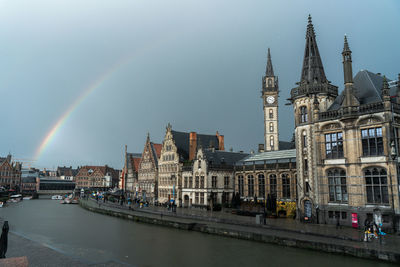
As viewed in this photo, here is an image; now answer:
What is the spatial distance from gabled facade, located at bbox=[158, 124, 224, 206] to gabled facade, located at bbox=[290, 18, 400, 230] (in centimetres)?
2871

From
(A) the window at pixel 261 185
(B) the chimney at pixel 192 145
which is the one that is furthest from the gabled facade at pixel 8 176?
(A) the window at pixel 261 185

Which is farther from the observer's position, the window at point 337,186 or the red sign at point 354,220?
the window at point 337,186

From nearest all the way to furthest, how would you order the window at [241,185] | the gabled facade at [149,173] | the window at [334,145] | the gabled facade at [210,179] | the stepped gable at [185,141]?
1. the window at [334,145]
2. the window at [241,185]
3. the gabled facade at [210,179]
4. the stepped gable at [185,141]
5. the gabled facade at [149,173]

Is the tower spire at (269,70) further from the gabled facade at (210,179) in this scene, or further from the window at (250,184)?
the window at (250,184)

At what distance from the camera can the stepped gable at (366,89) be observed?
3152cm

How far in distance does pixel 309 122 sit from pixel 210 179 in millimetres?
24526

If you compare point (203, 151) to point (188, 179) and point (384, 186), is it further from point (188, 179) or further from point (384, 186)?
point (384, 186)

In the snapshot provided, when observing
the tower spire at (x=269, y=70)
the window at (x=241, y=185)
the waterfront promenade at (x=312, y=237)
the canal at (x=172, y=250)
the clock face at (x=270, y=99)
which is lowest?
the canal at (x=172, y=250)

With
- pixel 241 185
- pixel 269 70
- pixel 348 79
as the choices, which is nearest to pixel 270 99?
pixel 269 70

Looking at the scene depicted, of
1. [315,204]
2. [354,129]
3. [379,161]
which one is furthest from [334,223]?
[354,129]

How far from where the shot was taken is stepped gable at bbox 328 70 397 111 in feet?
103

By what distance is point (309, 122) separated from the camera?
3575 centimetres

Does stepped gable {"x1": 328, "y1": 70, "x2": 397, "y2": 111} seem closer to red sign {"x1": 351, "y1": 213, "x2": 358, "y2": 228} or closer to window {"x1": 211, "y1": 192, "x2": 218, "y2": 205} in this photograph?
red sign {"x1": 351, "y1": 213, "x2": 358, "y2": 228}

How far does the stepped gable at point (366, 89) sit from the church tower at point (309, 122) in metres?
1.94
